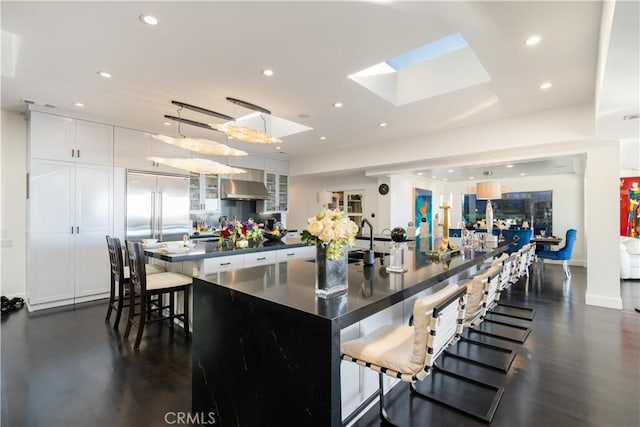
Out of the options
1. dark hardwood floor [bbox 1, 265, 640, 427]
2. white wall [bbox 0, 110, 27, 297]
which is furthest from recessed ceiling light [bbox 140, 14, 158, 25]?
white wall [bbox 0, 110, 27, 297]

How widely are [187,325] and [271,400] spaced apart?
78.3 inches

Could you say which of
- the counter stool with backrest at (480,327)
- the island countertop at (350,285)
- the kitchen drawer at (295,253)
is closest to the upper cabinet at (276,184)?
the kitchen drawer at (295,253)

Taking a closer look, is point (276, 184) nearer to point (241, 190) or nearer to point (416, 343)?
point (241, 190)

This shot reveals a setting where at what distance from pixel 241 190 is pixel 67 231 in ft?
9.98

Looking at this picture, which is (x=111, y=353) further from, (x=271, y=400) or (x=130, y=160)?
(x=130, y=160)

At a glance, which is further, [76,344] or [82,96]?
[82,96]

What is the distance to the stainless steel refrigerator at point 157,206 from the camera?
4.77m

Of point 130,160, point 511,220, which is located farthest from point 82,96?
point 511,220

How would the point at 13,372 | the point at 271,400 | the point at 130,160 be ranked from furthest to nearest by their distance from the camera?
1. the point at 130,160
2. the point at 13,372
3. the point at 271,400

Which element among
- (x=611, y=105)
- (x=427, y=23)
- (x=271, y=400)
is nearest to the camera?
(x=271, y=400)

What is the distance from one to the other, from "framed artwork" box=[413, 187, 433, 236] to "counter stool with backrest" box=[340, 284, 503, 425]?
6.21 meters

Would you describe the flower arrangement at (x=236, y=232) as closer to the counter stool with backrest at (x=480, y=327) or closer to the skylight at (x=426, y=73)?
the skylight at (x=426, y=73)

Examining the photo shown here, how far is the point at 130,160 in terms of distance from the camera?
4.77 meters

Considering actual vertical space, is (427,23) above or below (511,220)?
above
